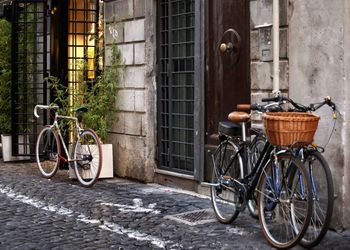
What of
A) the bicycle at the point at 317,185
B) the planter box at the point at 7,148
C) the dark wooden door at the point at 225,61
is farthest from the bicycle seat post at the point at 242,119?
the planter box at the point at 7,148

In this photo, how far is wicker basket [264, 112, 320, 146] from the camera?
5.18 meters

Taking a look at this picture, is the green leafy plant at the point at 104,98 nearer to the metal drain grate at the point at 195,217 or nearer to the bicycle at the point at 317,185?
the metal drain grate at the point at 195,217

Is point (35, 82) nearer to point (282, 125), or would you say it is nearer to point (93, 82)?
point (93, 82)

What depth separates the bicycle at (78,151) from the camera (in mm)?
9000

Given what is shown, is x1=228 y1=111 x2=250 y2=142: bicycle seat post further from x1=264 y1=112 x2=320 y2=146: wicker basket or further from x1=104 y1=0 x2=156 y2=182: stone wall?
x1=104 y1=0 x2=156 y2=182: stone wall

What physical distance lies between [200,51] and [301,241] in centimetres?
346

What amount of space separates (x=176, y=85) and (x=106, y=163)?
1709 mm

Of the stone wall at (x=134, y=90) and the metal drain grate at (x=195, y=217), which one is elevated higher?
the stone wall at (x=134, y=90)

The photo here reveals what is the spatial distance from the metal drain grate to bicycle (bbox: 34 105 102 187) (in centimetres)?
213

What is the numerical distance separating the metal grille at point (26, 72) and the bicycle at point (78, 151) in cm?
182

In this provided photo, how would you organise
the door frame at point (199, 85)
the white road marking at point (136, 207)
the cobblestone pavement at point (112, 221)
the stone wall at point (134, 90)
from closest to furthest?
the cobblestone pavement at point (112, 221) < the white road marking at point (136, 207) < the door frame at point (199, 85) < the stone wall at point (134, 90)

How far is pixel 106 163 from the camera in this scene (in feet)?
31.4

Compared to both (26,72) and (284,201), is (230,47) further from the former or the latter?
(26,72)

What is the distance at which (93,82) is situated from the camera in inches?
407
